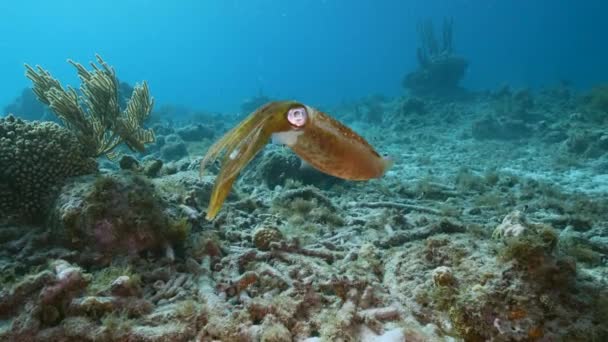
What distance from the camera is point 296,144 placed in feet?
4.78

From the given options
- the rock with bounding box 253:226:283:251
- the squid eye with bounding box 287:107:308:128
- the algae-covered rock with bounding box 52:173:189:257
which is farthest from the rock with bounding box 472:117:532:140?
the squid eye with bounding box 287:107:308:128

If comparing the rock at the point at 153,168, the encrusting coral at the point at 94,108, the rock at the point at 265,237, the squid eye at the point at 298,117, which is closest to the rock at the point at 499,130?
the rock at the point at 153,168

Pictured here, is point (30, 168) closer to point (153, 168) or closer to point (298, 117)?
point (153, 168)

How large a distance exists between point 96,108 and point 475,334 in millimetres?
5969

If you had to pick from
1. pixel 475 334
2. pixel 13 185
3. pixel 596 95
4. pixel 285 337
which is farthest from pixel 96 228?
pixel 596 95

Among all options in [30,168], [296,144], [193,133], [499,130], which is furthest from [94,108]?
[499,130]

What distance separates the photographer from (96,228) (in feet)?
11.8

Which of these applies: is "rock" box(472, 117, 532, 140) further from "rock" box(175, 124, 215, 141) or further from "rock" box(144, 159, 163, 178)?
"rock" box(144, 159, 163, 178)

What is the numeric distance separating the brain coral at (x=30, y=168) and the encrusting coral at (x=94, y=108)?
2.10 ft

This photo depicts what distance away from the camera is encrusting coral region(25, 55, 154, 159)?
5.26m

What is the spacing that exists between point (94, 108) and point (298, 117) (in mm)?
5502

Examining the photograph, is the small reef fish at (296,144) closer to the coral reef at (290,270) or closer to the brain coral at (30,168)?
the coral reef at (290,270)

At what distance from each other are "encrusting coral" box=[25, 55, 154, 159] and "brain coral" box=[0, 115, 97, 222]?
640 millimetres

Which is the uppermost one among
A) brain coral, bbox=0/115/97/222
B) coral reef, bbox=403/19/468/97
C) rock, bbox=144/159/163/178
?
coral reef, bbox=403/19/468/97
